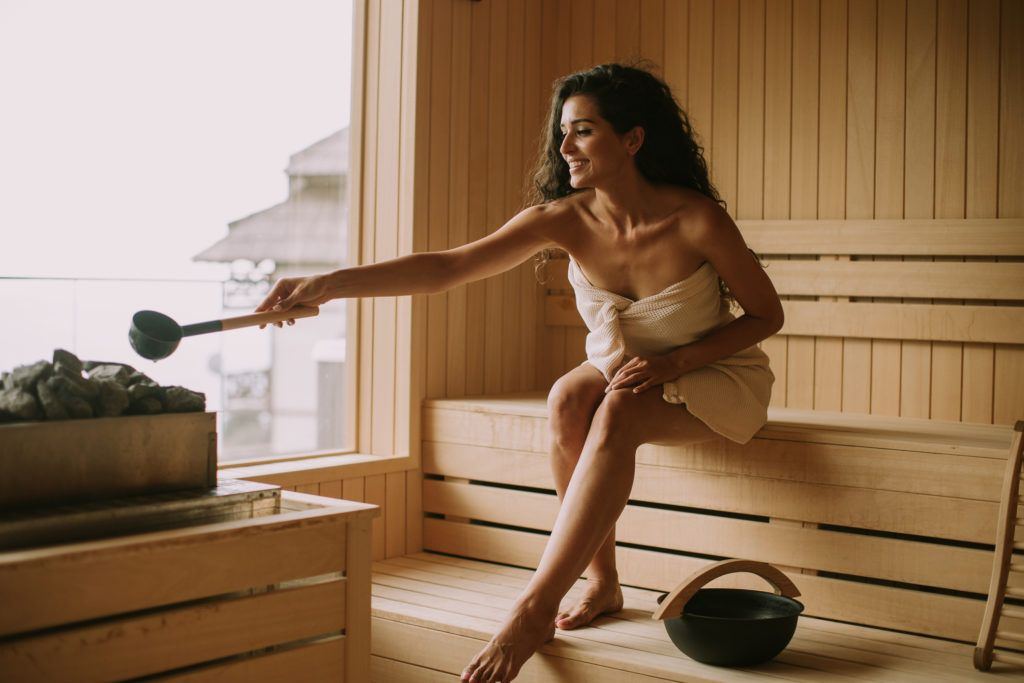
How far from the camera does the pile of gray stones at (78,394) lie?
5.07ft

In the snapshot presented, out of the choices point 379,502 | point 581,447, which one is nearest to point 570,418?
point 581,447

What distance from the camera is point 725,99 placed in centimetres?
346

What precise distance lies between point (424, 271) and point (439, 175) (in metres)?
0.89

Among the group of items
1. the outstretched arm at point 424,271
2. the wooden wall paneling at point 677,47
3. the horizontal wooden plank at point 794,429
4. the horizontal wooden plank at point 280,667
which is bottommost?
the horizontal wooden plank at point 280,667

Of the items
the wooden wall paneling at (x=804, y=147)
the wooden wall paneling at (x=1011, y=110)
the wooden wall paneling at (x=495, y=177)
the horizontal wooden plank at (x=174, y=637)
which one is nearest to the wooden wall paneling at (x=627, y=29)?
the wooden wall paneling at (x=495, y=177)

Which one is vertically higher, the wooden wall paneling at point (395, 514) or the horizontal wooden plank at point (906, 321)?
the horizontal wooden plank at point (906, 321)

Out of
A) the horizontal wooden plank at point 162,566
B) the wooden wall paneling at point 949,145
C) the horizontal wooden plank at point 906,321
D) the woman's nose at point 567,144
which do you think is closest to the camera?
the horizontal wooden plank at point 162,566

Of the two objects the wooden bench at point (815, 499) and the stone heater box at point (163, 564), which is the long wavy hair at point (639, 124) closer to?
the wooden bench at point (815, 499)

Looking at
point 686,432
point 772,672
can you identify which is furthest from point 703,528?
point 772,672

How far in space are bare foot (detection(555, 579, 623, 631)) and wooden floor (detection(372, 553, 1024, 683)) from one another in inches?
0.8

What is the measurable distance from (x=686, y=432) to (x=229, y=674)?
121 cm

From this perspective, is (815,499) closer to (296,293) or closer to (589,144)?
(589,144)

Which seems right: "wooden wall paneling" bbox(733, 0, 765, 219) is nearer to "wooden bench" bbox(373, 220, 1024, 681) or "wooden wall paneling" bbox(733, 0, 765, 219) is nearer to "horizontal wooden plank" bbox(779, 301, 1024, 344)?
"wooden bench" bbox(373, 220, 1024, 681)

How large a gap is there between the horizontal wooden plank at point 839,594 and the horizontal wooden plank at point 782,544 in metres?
0.03
